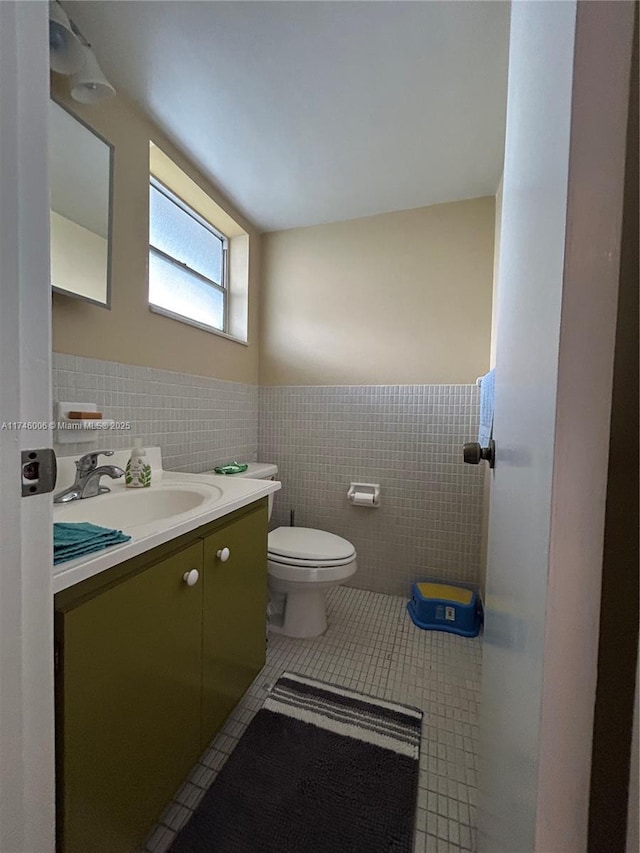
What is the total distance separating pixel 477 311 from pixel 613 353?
6.07 feet

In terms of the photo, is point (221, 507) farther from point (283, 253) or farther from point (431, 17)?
point (283, 253)

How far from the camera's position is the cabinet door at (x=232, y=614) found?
3.14 feet

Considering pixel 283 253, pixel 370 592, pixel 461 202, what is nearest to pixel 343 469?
pixel 370 592

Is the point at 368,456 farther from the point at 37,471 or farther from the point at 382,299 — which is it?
the point at 37,471

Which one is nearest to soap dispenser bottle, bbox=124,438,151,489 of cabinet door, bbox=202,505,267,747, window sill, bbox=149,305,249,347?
cabinet door, bbox=202,505,267,747

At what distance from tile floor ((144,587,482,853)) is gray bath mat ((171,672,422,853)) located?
0.14 ft

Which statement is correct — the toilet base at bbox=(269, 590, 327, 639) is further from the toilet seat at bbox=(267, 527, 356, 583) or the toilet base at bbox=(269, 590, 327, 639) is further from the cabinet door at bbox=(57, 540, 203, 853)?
the cabinet door at bbox=(57, 540, 203, 853)

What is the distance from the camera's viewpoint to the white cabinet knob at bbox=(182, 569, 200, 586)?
849 millimetres

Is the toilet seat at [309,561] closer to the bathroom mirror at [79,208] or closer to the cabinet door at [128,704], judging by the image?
the cabinet door at [128,704]

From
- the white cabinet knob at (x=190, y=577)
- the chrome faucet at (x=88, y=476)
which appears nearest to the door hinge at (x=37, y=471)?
the white cabinet knob at (x=190, y=577)

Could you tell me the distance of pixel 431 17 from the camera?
1.04 metres

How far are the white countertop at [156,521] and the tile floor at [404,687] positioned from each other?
2.57 ft

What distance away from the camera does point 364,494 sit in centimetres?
205

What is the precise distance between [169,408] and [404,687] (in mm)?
1570
